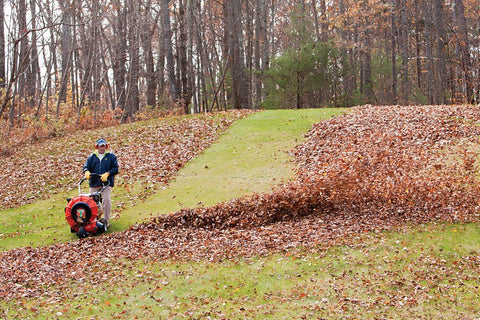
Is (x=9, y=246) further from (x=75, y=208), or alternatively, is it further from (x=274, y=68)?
(x=274, y=68)

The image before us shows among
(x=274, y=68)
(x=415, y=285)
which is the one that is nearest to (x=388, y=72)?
(x=274, y=68)

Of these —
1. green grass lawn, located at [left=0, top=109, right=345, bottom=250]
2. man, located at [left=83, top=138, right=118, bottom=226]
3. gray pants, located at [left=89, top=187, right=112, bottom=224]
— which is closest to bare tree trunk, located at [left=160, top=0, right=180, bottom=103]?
green grass lawn, located at [left=0, top=109, right=345, bottom=250]

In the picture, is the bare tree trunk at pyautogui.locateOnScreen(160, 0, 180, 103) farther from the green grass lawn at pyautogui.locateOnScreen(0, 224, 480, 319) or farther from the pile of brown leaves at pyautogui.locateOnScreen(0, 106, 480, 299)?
the green grass lawn at pyautogui.locateOnScreen(0, 224, 480, 319)

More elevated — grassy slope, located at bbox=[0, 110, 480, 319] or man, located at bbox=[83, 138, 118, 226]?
man, located at bbox=[83, 138, 118, 226]

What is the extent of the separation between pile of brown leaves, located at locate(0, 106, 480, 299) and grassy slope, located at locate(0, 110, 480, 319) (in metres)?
0.44

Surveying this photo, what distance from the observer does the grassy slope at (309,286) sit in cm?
595

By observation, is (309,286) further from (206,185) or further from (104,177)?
(206,185)

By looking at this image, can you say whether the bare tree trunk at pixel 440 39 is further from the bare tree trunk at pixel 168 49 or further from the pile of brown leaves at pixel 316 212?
the bare tree trunk at pixel 168 49

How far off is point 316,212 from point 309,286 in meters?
3.62

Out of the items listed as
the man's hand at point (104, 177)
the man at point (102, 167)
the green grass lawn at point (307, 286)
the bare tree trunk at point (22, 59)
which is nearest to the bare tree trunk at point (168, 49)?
the bare tree trunk at point (22, 59)

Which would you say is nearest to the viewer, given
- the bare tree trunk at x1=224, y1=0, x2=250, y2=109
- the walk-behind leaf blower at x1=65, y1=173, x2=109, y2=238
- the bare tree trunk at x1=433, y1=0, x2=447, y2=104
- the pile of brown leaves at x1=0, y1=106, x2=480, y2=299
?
the pile of brown leaves at x1=0, y1=106, x2=480, y2=299

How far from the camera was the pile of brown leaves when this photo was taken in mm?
8250

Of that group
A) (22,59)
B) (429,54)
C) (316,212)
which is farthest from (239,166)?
(22,59)

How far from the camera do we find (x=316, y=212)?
10156 millimetres
